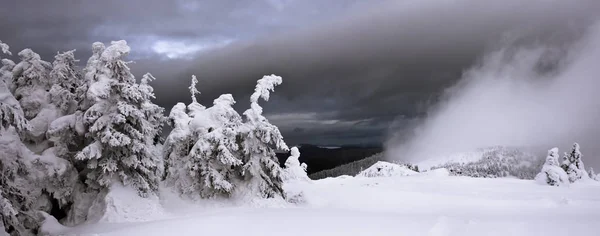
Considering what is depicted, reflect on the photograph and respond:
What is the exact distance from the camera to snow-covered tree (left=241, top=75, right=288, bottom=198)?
20.3 m

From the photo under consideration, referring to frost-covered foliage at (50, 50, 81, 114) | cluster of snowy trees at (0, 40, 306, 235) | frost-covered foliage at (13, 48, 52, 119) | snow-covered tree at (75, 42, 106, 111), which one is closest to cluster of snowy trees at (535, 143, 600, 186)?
cluster of snowy trees at (0, 40, 306, 235)

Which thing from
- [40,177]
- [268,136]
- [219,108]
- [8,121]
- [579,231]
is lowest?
[579,231]

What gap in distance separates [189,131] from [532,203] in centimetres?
2583

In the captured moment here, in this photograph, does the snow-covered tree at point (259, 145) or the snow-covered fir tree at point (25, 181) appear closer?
the snow-covered fir tree at point (25, 181)

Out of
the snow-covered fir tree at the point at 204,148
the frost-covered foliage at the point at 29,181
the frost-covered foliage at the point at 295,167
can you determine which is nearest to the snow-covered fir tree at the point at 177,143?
the snow-covered fir tree at the point at 204,148

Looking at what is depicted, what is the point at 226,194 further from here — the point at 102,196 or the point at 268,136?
the point at 102,196

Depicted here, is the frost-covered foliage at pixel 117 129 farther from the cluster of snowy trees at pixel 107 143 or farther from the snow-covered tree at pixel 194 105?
the snow-covered tree at pixel 194 105

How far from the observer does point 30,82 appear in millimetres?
18828

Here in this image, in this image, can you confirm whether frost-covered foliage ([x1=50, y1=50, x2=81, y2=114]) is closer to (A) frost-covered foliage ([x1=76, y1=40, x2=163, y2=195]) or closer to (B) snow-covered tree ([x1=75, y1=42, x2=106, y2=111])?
(B) snow-covered tree ([x1=75, y1=42, x2=106, y2=111])

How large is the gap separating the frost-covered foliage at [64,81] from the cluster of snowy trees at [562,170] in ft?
171

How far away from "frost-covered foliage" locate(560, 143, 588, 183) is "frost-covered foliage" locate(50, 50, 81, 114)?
5780 centimetres

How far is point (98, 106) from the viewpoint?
1616cm

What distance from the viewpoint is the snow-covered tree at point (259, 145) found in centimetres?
2028

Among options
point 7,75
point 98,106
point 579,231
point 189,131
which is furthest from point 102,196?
point 579,231
